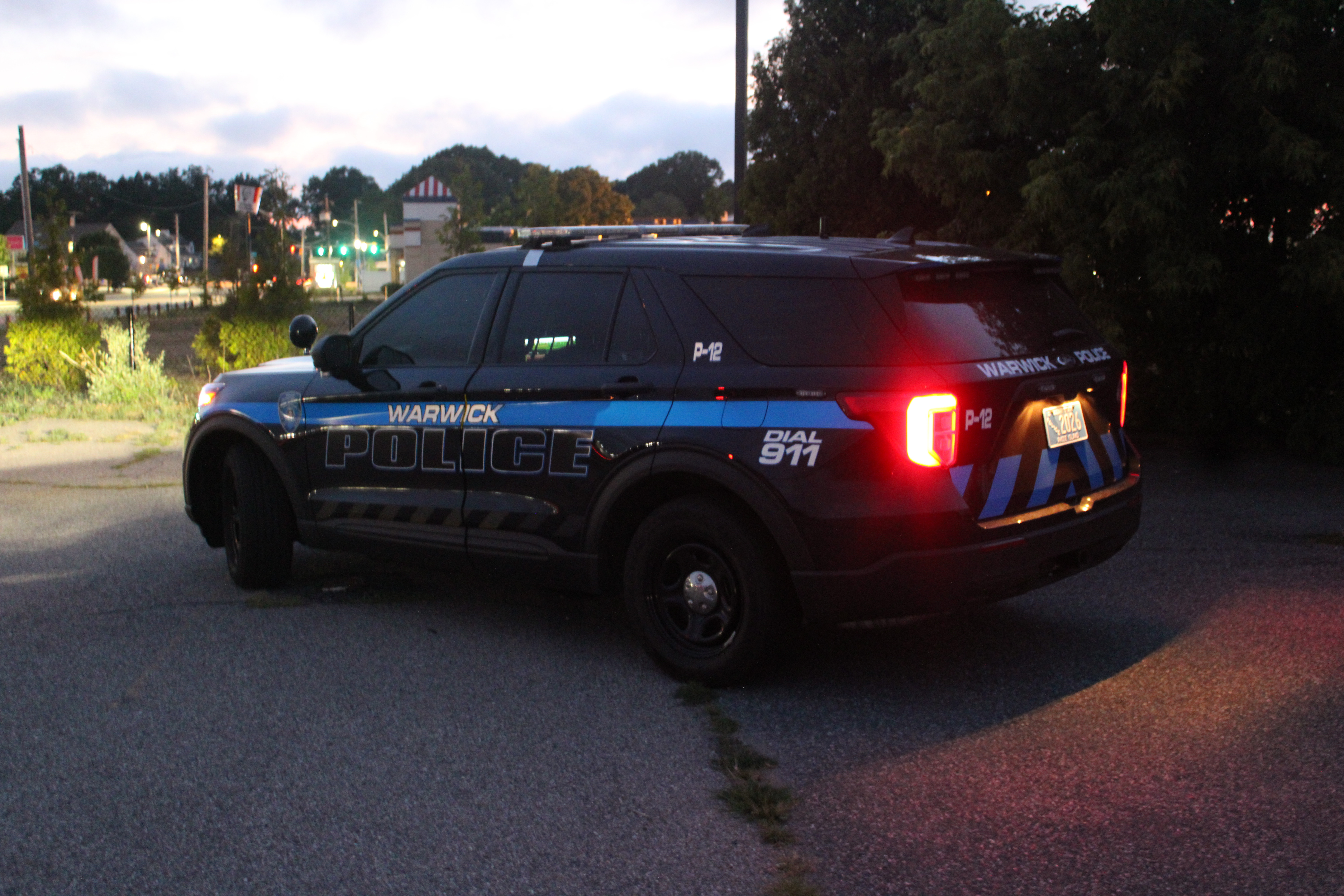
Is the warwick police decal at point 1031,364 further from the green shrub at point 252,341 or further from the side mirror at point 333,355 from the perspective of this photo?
the green shrub at point 252,341

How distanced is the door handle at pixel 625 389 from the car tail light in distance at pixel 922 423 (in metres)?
1.01

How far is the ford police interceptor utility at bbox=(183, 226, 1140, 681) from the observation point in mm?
4637

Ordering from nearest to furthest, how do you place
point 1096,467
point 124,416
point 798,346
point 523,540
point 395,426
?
point 798,346, point 1096,467, point 523,540, point 395,426, point 124,416

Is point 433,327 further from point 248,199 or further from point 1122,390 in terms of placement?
point 248,199

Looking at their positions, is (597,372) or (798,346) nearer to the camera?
(798,346)

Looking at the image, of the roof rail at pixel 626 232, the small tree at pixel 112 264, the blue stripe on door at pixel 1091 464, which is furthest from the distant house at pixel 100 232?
the blue stripe on door at pixel 1091 464

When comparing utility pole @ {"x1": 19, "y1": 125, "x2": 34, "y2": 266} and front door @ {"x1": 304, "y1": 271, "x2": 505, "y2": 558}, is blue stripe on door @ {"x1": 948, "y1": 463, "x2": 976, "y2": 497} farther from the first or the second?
utility pole @ {"x1": 19, "y1": 125, "x2": 34, "y2": 266}

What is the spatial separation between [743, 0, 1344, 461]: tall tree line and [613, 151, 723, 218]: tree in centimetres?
12601

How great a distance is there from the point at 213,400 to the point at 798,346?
3.60 meters

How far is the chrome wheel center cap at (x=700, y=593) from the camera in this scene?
202 inches

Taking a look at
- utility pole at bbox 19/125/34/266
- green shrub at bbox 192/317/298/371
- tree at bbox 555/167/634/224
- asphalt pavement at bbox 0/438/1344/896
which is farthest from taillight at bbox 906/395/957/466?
tree at bbox 555/167/634/224

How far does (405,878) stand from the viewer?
3594 mm

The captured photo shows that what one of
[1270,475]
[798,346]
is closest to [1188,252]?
[1270,475]

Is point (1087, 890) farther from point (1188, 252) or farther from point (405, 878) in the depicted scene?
point (1188, 252)
